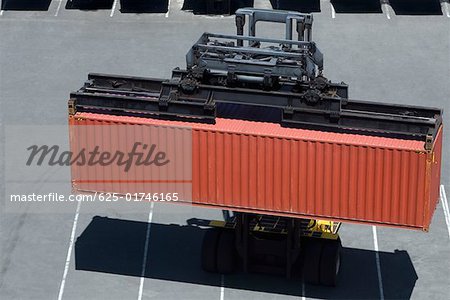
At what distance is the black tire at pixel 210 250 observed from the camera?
35.7 metres

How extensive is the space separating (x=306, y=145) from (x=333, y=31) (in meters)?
19.0

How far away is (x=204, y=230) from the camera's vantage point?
38.1 m

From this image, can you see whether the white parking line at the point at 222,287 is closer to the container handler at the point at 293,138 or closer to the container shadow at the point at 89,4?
the container handler at the point at 293,138

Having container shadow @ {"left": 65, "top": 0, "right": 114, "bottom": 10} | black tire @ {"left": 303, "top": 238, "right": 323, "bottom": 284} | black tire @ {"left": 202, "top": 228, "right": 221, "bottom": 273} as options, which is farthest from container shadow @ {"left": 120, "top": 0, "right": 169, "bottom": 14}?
black tire @ {"left": 303, "top": 238, "right": 323, "bottom": 284}

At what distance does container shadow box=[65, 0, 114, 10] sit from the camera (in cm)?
5328

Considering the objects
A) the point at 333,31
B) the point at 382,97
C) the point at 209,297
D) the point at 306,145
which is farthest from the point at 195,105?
the point at 333,31

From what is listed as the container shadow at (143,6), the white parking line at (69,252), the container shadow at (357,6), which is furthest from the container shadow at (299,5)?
the white parking line at (69,252)

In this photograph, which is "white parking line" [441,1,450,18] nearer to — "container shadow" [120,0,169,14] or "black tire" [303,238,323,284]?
"container shadow" [120,0,169,14]

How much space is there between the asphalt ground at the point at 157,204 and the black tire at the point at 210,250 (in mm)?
292

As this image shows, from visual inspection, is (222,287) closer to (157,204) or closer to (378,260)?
(378,260)

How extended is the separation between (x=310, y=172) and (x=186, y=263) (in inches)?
217

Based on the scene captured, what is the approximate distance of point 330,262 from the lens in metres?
34.9

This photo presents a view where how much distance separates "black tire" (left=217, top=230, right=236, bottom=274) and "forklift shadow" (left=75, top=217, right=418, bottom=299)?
0.38m

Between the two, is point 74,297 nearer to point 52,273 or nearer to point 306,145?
point 52,273
